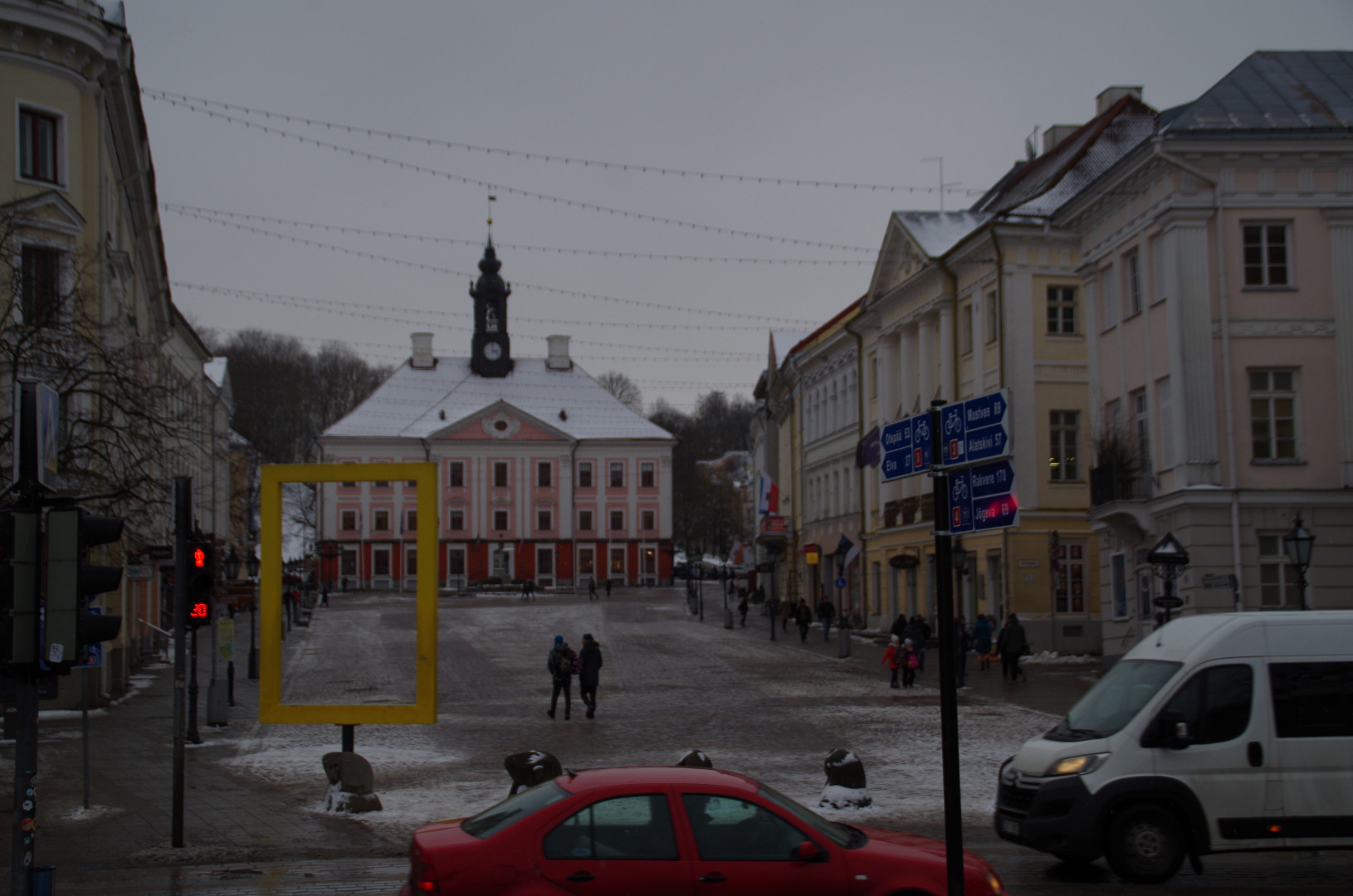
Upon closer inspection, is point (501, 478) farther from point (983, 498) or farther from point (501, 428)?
point (983, 498)

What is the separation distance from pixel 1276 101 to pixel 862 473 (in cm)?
2447

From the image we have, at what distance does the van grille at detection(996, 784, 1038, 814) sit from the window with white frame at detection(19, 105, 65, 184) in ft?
73.3

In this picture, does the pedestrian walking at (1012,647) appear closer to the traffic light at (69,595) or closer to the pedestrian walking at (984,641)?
the pedestrian walking at (984,641)

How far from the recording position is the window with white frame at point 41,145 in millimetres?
26672

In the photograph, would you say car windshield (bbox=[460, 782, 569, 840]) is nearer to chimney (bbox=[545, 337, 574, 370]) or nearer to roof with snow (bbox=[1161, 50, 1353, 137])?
roof with snow (bbox=[1161, 50, 1353, 137])

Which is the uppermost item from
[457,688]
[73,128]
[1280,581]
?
[73,128]

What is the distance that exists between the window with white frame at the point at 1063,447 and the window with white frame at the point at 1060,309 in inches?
93.1

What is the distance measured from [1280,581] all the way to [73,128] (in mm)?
25670

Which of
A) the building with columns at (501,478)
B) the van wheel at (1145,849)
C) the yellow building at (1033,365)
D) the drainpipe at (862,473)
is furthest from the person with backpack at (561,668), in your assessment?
the building with columns at (501,478)

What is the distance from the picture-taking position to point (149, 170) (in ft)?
119

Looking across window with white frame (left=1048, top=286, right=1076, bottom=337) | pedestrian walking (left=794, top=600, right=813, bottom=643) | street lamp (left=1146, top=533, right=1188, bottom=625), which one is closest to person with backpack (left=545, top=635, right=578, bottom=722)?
street lamp (left=1146, top=533, right=1188, bottom=625)

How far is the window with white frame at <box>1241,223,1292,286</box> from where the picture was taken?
28234mm

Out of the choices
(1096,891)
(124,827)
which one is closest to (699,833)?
(1096,891)

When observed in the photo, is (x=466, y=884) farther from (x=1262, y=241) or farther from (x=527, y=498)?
(x=527, y=498)
